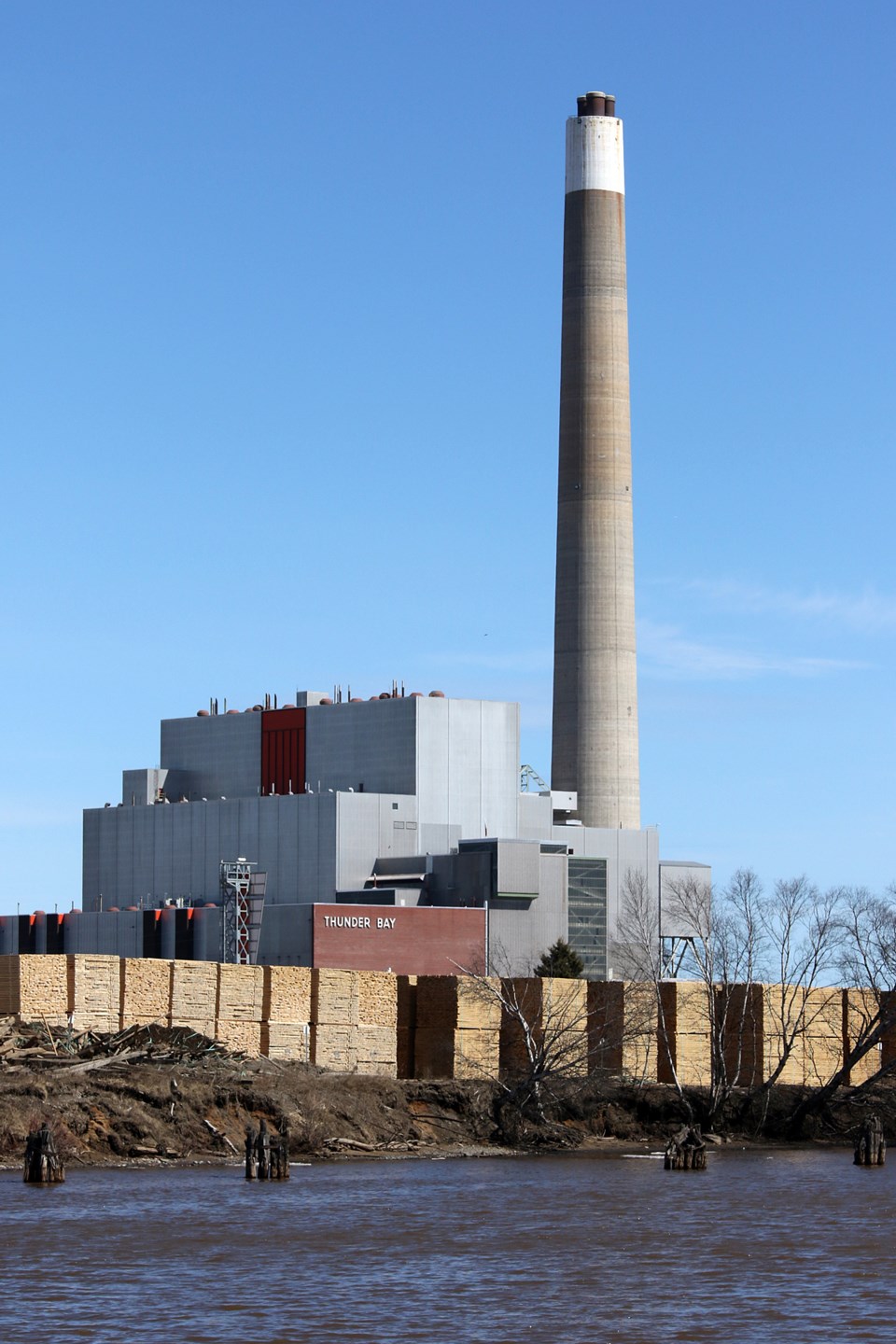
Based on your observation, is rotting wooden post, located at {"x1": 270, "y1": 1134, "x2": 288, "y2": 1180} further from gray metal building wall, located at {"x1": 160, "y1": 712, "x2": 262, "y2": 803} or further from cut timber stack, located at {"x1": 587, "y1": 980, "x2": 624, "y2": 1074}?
gray metal building wall, located at {"x1": 160, "y1": 712, "x2": 262, "y2": 803}

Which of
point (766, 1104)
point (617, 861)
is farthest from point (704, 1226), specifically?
point (617, 861)

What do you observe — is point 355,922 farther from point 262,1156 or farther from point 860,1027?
point 262,1156

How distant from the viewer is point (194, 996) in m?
49.5

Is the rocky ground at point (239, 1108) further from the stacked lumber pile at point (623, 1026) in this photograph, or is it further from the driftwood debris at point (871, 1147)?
the driftwood debris at point (871, 1147)

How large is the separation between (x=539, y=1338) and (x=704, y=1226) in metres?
11.5

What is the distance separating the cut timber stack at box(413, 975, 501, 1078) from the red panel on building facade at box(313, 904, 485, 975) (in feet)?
139

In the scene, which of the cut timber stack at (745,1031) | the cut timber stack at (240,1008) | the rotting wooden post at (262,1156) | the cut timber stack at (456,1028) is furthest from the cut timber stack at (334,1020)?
the rotting wooden post at (262,1156)

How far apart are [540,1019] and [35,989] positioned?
13.3 metres

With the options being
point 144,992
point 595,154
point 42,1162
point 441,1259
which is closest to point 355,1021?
point 144,992

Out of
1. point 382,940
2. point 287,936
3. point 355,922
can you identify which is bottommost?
point 382,940

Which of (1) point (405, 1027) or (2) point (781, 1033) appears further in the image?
(2) point (781, 1033)

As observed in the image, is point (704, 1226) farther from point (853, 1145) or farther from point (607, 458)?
point (607, 458)

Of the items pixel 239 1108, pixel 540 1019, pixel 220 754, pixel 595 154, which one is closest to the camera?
pixel 239 1108

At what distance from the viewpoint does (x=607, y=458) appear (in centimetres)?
10856
